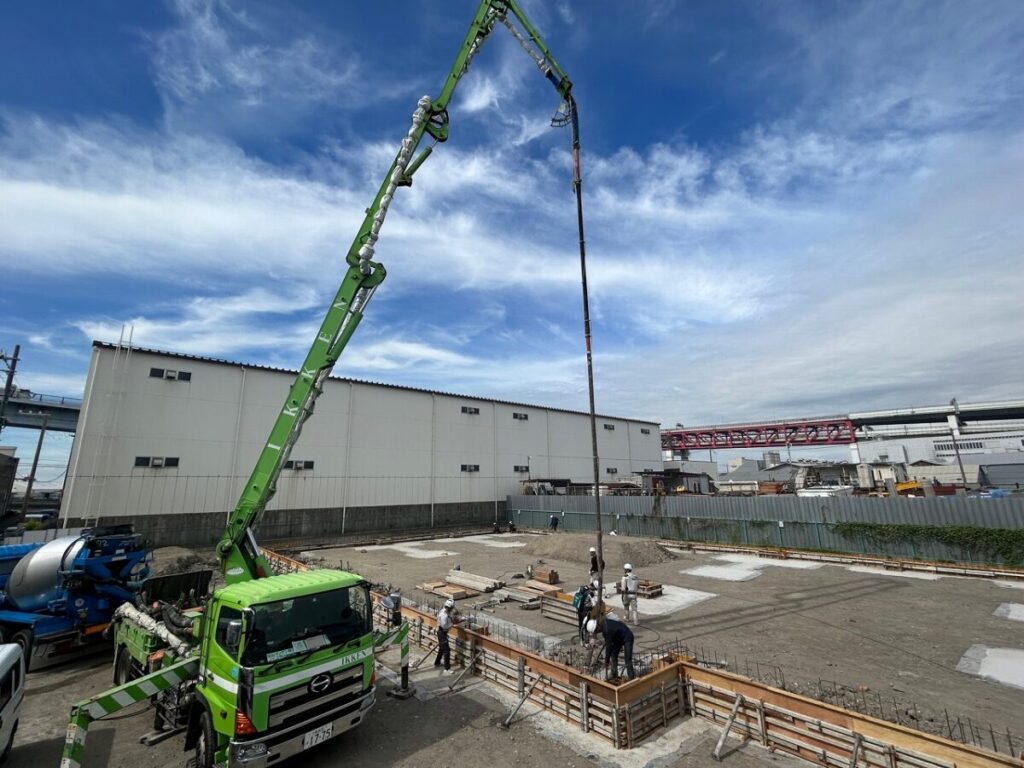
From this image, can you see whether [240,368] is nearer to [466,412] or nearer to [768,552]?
[466,412]

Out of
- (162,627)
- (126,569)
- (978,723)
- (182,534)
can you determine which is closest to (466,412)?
(182,534)

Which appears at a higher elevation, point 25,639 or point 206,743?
point 25,639

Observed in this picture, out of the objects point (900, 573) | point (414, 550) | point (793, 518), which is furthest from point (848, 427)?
point (414, 550)

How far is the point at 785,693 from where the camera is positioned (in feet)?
24.8

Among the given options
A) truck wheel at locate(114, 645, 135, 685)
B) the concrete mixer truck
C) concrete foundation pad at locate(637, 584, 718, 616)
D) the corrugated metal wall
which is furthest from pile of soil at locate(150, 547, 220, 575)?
the corrugated metal wall

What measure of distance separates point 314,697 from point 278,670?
78 centimetres

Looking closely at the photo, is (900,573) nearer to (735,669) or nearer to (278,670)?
(735,669)

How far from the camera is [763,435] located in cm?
8994

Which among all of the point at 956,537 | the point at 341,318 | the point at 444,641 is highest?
the point at 341,318

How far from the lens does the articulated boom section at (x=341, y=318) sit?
11922 mm

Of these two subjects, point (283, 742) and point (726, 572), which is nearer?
point (283, 742)

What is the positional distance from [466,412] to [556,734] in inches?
1377

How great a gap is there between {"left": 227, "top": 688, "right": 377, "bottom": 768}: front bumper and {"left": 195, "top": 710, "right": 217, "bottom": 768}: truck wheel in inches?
30.5

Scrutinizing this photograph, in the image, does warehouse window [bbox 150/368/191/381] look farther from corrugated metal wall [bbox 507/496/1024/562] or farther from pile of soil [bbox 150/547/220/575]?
corrugated metal wall [bbox 507/496/1024/562]
